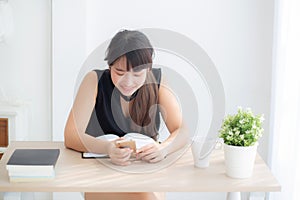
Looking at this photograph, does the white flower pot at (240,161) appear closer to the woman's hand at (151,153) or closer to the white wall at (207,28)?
the woman's hand at (151,153)

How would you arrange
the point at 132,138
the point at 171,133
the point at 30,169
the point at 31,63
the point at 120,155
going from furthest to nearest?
the point at 31,63 < the point at 171,133 < the point at 132,138 < the point at 120,155 < the point at 30,169

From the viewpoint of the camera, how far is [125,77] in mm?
1959

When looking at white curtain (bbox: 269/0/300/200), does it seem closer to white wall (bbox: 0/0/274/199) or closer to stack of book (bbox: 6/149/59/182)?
white wall (bbox: 0/0/274/199)

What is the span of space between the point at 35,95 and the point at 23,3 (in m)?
0.45

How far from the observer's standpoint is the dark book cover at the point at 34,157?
1.66m

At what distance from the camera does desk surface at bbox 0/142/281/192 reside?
162cm

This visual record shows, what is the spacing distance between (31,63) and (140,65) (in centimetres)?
93

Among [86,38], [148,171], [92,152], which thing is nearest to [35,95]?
[86,38]

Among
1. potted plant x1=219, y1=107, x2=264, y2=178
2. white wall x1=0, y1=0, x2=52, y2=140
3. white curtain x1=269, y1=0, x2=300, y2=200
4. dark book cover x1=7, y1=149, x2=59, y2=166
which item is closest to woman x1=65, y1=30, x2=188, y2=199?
dark book cover x1=7, y1=149, x2=59, y2=166

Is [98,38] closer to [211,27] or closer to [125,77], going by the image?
[211,27]

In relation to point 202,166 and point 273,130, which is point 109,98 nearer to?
point 202,166

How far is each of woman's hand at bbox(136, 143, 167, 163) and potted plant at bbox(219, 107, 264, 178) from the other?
23cm

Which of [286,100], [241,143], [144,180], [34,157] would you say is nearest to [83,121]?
[34,157]

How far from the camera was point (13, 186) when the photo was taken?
1.61 metres
